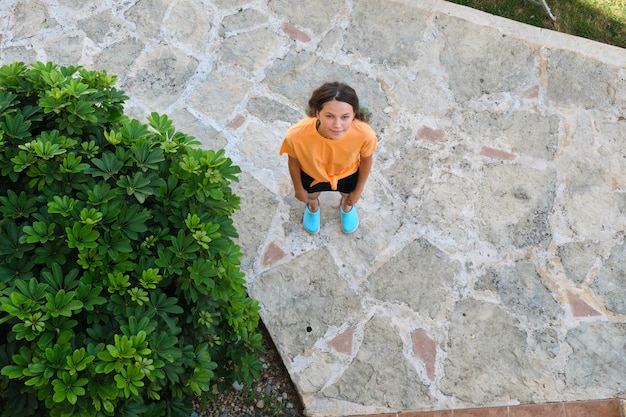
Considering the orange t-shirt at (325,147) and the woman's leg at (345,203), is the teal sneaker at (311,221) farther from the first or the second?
the orange t-shirt at (325,147)

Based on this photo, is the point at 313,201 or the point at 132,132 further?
the point at 313,201

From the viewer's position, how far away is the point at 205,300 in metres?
2.38

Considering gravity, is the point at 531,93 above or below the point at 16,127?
below

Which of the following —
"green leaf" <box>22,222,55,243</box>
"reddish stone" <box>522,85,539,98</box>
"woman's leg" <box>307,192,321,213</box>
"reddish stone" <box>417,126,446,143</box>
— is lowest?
"woman's leg" <box>307,192,321,213</box>

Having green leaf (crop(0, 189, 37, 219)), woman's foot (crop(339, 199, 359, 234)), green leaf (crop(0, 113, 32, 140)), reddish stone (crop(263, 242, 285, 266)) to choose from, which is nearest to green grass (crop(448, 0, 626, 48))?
woman's foot (crop(339, 199, 359, 234))

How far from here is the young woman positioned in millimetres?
2709

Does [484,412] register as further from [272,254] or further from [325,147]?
[325,147]

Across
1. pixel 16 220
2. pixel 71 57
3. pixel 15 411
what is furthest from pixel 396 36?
pixel 15 411

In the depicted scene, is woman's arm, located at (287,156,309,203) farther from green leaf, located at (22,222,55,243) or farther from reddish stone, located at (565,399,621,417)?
reddish stone, located at (565,399,621,417)

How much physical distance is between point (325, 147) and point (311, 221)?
30.6 inches

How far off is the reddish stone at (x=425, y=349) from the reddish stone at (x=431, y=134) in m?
1.30

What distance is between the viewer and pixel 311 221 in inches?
143

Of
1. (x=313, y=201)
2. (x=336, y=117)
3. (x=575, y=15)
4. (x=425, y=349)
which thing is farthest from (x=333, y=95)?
(x=575, y=15)

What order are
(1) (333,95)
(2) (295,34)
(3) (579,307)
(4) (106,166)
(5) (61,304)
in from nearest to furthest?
(5) (61,304) < (4) (106,166) < (1) (333,95) < (3) (579,307) < (2) (295,34)
